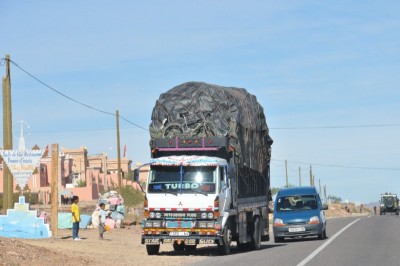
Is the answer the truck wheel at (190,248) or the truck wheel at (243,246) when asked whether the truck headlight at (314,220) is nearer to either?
the truck wheel at (243,246)

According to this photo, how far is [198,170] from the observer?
74.1 ft

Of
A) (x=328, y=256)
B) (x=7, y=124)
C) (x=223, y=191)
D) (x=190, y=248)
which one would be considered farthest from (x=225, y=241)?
(x=7, y=124)

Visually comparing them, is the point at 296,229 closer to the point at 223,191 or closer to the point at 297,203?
the point at 297,203

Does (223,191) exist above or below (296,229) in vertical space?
above

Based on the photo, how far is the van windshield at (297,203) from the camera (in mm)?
31391

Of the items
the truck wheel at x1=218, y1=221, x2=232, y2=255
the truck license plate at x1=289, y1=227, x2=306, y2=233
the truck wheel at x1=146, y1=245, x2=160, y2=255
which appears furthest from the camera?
the truck license plate at x1=289, y1=227, x2=306, y2=233

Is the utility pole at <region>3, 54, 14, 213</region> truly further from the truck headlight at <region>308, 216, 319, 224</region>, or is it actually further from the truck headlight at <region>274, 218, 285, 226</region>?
the truck headlight at <region>308, 216, 319, 224</region>

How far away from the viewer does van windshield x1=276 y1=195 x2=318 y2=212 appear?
1236 inches

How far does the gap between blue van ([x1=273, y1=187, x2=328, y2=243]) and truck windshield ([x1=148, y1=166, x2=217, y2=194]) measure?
8733mm

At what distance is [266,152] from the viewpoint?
29359 mm

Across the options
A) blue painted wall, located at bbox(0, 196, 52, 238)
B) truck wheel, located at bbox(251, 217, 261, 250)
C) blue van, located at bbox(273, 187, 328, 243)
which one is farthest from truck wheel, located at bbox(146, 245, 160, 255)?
blue van, located at bbox(273, 187, 328, 243)

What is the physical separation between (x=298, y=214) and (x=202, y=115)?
346 inches

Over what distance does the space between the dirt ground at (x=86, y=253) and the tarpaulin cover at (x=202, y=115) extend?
341 centimetres

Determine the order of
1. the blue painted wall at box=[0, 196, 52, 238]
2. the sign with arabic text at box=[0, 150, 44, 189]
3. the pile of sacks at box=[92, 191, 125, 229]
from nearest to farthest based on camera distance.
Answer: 1. the blue painted wall at box=[0, 196, 52, 238]
2. the sign with arabic text at box=[0, 150, 44, 189]
3. the pile of sacks at box=[92, 191, 125, 229]
